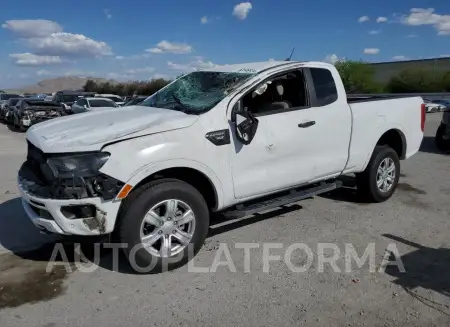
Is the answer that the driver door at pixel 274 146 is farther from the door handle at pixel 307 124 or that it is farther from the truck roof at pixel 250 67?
the truck roof at pixel 250 67

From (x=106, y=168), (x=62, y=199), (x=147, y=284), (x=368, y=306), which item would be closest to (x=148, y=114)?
(x=106, y=168)

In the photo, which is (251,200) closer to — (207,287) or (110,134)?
(207,287)

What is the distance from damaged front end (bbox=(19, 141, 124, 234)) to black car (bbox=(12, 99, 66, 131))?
1686 centimetres

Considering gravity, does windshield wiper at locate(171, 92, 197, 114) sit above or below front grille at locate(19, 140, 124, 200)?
Answer: above

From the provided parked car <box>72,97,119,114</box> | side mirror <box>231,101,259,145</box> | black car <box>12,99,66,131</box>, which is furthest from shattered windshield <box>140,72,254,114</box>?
parked car <box>72,97,119,114</box>

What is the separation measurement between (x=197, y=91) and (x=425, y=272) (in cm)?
299

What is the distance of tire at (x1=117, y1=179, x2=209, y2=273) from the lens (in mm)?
3830

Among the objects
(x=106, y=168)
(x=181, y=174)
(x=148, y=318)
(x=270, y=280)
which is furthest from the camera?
(x=181, y=174)

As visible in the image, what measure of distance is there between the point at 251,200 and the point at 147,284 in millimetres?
1586

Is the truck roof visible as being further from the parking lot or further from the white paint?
the parking lot

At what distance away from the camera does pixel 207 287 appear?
3824 millimetres

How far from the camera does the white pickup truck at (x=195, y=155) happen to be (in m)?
3.72

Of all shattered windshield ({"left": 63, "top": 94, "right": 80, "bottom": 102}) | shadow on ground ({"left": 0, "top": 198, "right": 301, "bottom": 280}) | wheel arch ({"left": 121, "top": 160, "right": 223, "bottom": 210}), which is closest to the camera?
wheel arch ({"left": 121, "top": 160, "right": 223, "bottom": 210})

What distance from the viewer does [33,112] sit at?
19.5 metres
